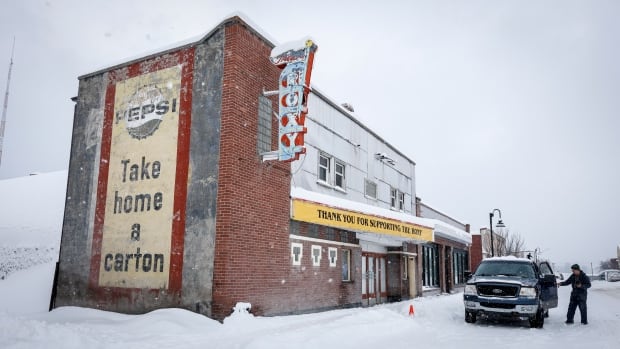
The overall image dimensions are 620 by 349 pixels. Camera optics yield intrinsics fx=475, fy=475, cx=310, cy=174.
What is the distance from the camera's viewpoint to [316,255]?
15367 millimetres

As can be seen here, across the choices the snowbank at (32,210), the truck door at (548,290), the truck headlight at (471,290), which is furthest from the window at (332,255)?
the snowbank at (32,210)

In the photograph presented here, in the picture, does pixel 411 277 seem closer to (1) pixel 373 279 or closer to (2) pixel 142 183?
(1) pixel 373 279

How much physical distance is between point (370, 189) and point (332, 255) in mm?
5493

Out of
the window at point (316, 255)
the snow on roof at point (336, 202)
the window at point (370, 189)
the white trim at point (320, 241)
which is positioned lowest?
the window at point (316, 255)

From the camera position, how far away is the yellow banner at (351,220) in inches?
537

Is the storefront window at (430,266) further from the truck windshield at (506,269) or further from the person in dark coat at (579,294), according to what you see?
the person in dark coat at (579,294)

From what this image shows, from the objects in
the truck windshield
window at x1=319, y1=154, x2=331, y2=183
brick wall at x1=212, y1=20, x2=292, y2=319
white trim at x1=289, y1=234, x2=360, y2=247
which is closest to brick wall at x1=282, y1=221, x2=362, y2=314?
white trim at x1=289, y1=234, x2=360, y2=247

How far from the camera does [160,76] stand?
1385 cm

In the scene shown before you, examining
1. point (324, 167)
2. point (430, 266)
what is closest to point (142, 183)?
point (324, 167)

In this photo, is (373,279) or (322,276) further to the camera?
(373,279)

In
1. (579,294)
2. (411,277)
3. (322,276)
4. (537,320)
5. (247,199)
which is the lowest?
(537,320)

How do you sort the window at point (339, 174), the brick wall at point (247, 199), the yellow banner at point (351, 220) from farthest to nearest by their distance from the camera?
the window at point (339, 174), the yellow banner at point (351, 220), the brick wall at point (247, 199)

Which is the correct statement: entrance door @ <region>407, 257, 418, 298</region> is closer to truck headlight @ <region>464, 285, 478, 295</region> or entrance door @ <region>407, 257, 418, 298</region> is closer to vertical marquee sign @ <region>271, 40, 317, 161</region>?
truck headlight @ <region>464, 285, 478, 295</region>

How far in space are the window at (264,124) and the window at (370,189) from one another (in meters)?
8.07
